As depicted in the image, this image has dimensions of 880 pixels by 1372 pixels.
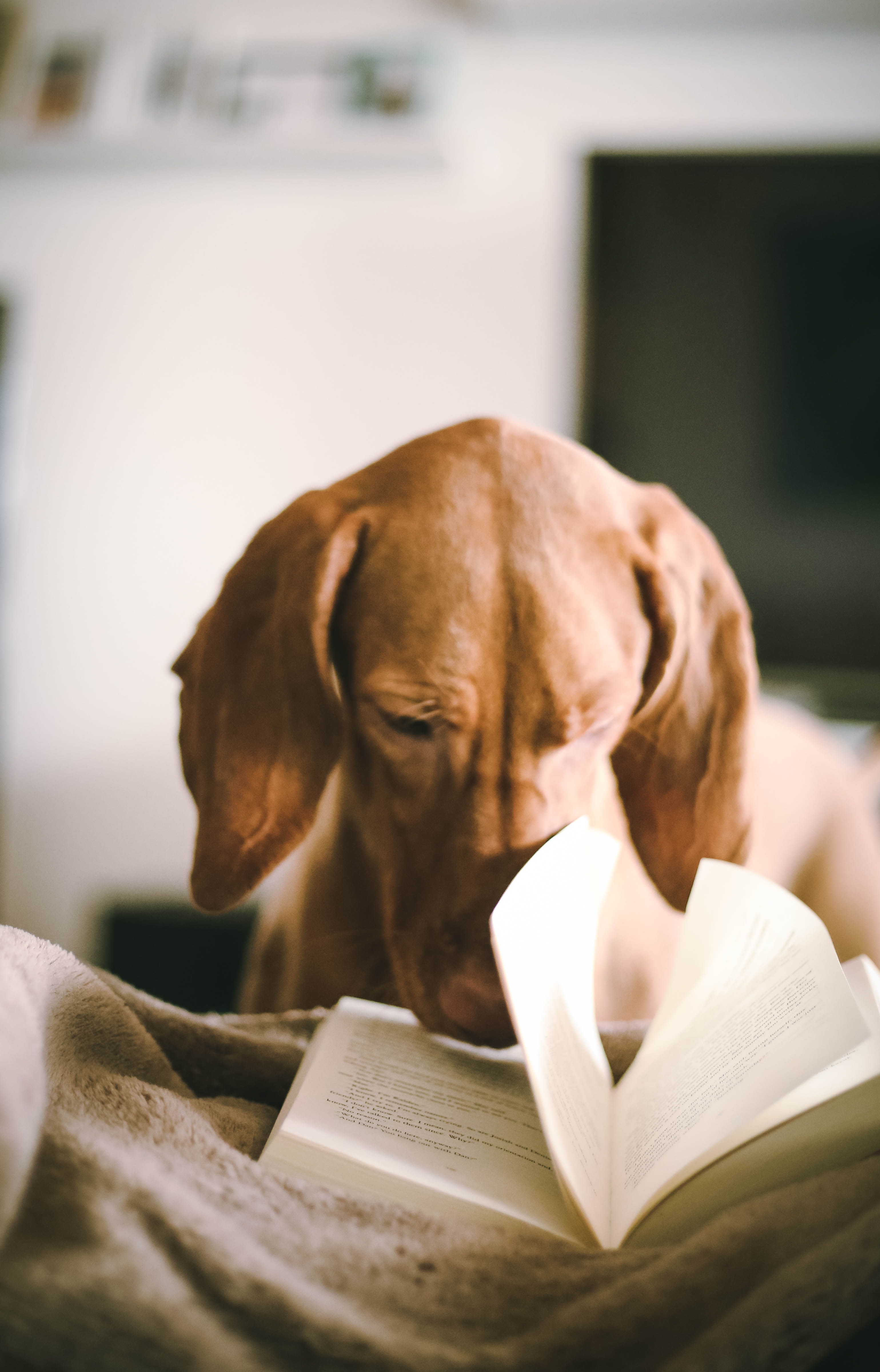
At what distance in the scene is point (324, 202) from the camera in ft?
7.88

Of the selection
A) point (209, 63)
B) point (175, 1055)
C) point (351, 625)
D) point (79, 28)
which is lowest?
point (175, 1055)

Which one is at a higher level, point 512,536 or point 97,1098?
point 512,536

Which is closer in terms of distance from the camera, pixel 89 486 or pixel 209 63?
pixel 209 63

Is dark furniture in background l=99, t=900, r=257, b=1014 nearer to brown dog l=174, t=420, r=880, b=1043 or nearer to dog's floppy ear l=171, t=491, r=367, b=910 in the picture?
brown dog l=174, t=420, r=880, b=1043

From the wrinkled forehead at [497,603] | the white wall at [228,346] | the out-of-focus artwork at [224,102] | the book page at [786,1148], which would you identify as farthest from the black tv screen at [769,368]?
the book page at [786,1148]

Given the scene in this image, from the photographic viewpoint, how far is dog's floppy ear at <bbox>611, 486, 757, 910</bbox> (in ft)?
2.58

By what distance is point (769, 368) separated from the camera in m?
2.15

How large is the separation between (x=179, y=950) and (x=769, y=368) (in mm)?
1910

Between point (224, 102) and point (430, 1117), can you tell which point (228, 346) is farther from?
point (430, 1117)

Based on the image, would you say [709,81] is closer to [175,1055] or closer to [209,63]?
[209,63]

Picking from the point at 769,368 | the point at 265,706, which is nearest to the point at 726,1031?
the point at 265,706

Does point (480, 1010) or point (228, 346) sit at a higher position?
point (228, 346)

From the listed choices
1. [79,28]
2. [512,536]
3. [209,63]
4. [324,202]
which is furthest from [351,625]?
[79,28]

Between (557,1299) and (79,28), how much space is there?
3208 millimetres
